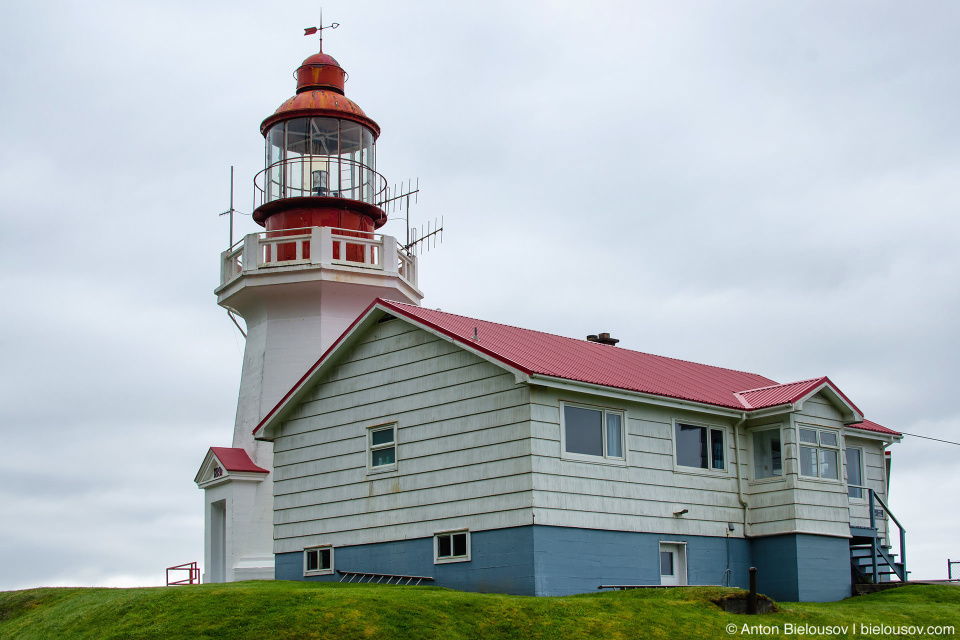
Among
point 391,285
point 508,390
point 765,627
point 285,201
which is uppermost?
point 285,201

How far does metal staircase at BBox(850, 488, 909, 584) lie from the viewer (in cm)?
2602

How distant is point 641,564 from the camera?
21922 millimetres

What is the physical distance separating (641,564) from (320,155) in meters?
13.8

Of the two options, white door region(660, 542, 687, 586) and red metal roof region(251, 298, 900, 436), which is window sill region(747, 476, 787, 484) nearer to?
red metal roof region(251, 298, 900, 436)

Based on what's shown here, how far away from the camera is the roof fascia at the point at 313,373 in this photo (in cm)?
2373

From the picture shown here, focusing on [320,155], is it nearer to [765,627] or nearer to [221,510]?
[221,510]

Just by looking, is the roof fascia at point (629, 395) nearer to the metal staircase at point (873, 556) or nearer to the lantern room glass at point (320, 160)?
the metal staircase at point (873, 556)

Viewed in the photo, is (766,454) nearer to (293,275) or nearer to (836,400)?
(836,400)

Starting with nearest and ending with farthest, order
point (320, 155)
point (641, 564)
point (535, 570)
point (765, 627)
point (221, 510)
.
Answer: point (765, 627), point (535, 570), point (641, 564), point (221, 510), point (320, 155)

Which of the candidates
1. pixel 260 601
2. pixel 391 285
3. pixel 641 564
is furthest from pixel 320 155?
pixel 260 601

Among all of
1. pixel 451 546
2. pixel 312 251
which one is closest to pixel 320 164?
pixel 312 251

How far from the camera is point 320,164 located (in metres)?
30.0

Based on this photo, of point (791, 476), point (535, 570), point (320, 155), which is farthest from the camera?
point (320, 155)

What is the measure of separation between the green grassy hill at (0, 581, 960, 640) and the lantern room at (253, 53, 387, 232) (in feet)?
39.3
